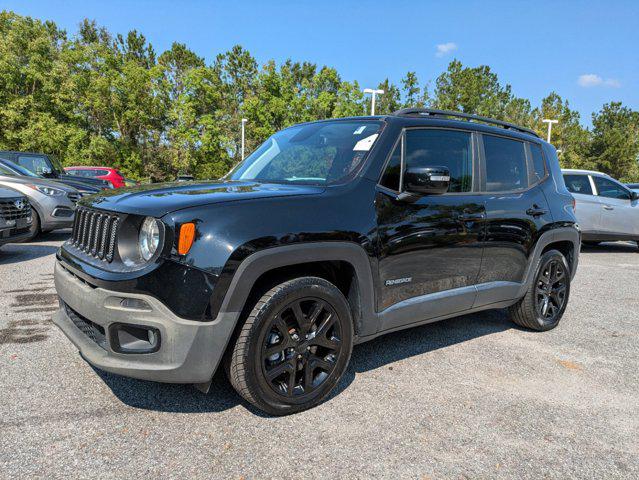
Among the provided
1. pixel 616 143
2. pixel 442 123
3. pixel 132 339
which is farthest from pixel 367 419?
pixel 616 143

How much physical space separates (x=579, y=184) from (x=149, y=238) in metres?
10.1

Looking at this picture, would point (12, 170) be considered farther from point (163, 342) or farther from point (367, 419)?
point (367, 419)

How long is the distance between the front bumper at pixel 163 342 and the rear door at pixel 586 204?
9.55 meters

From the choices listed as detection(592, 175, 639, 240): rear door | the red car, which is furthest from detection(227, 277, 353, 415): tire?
the red car

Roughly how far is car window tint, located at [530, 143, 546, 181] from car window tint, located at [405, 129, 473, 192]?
41.5 inches

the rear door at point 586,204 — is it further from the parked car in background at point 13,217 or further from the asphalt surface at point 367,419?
the parked car in background at point 13,217

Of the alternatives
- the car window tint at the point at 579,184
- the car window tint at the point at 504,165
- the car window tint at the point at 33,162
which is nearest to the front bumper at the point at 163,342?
the car window tint at the point at 504,165

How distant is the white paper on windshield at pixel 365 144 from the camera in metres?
3.11

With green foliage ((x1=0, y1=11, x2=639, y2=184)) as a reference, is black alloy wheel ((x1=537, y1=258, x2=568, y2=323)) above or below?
below

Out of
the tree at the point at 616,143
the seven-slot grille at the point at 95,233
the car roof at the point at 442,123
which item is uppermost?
the tree at the point at 616,143

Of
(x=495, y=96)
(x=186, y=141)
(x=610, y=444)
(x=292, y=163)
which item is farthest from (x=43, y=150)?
(x=495, y=96)

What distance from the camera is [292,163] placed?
3523mm

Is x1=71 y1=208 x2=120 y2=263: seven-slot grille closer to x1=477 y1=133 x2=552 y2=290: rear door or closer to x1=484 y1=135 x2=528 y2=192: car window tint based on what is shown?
x1=477 y1=133 x2=552 y2=290: rear door

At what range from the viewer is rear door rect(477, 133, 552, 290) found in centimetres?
372
